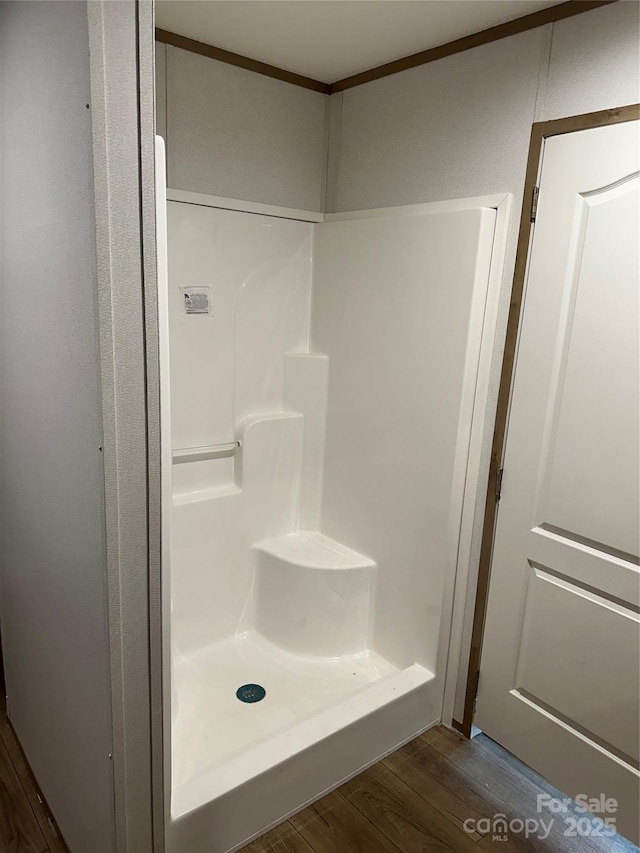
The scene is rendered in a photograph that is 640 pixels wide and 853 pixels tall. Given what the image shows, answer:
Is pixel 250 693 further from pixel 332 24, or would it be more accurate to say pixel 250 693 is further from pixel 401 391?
pixel 332 24

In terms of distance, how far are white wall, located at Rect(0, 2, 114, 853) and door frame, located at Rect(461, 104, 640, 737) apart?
130cm

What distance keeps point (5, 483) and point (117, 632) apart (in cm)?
91

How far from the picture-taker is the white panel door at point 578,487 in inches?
65.6

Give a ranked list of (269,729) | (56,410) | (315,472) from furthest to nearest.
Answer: (315,472) → (269,729) → (56,410)

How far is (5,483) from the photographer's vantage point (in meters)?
1.93

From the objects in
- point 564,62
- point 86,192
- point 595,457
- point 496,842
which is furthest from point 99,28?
point 496,842

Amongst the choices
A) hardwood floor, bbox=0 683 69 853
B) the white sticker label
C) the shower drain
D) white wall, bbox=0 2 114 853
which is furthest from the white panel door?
hardwood floor, bbox=0 683 69 853

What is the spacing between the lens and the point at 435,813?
6.16 feet

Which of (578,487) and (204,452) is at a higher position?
(578,487)

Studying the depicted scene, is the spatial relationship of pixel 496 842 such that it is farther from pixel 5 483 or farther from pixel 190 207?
pixel 190 207

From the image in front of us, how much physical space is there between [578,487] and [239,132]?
174cm

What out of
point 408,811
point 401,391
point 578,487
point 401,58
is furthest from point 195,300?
point 408,811

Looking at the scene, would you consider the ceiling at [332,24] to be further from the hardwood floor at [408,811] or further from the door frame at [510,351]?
the hardwood floor at [408,811]

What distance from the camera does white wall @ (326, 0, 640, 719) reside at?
1627mm
